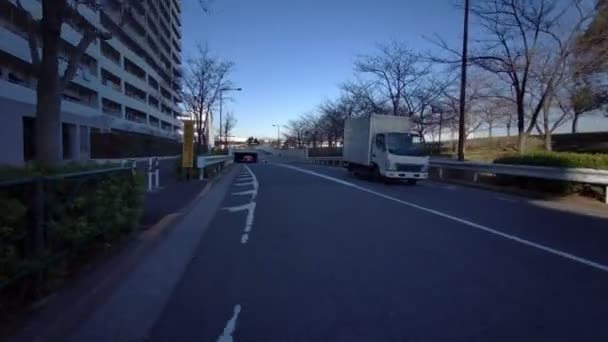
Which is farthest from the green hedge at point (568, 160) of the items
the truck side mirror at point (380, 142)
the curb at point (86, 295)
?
the curb at point (86, 295)

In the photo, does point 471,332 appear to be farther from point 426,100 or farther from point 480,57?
Result: point 426,100

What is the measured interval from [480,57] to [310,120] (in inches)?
2880

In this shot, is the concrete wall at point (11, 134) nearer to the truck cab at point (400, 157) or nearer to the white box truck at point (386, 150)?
the white box truck at point (386, 150)

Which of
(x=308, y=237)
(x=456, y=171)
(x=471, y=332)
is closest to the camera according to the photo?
(x=471, y=332)

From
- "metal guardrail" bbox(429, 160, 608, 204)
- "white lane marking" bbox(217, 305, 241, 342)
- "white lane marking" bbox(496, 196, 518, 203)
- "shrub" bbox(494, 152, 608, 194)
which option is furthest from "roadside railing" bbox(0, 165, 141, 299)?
"shrub" bbox(494, 152, 608, 194)

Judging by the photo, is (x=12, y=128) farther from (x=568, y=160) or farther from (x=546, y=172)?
Answer: (x=568, y=160)

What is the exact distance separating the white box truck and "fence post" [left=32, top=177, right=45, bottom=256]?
18.0m

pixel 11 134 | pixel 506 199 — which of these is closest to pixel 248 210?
pixel 506 199

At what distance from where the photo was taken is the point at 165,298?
215 inches

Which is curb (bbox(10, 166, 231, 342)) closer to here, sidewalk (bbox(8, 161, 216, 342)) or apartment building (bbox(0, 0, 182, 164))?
sidewalk (bbox(8, 161, 216, 342))

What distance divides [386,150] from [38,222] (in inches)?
730

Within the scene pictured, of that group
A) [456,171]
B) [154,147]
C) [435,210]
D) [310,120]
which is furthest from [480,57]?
[310,120]

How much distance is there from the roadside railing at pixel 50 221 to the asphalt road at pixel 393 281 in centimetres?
118

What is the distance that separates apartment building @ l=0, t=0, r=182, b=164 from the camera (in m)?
28.4
